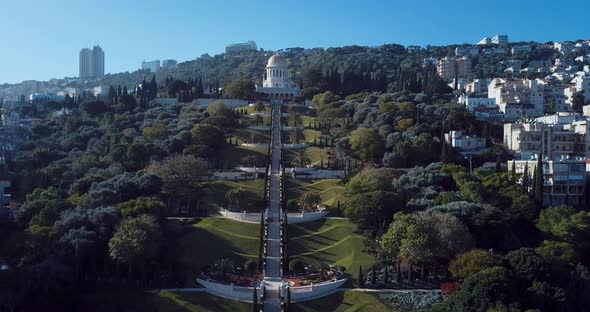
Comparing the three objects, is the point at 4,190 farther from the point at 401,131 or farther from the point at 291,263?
the point at 401,131

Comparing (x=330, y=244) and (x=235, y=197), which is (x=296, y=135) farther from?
(x=330, y=244)

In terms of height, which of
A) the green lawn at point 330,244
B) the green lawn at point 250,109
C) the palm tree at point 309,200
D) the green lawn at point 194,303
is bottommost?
the green lawn at point 194,303

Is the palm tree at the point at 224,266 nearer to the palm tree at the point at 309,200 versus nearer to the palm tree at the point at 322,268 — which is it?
the palm tree at the point at 322,268

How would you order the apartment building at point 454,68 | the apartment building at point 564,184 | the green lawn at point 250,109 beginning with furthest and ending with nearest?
the apartment building at point 454,68 < the green lawn at point 250,109 < the apartment building at point 564,184

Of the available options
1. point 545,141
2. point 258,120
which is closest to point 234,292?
point 545,141

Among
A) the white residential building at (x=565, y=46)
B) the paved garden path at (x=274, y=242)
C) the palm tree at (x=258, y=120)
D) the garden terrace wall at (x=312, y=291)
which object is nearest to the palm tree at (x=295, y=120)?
the palm tree at (x=258, y=120)

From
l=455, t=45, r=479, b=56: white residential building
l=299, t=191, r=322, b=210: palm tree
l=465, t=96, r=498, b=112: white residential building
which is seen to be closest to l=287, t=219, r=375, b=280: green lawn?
l=299, t=191, r=322, b=210: palm tree

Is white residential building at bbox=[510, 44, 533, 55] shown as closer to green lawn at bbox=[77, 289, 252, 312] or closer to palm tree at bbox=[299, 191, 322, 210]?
palm tree at bbox=[299, 191, 322, 210]
